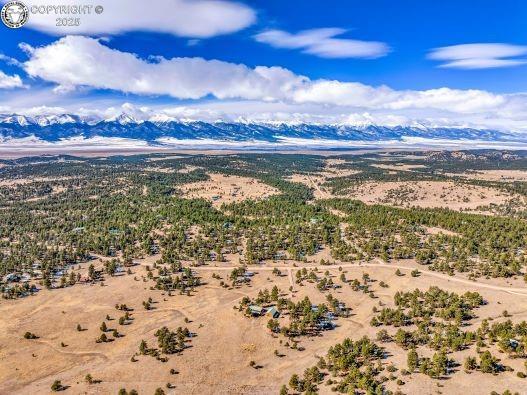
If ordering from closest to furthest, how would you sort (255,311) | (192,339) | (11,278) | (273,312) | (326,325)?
(192,339) → (326,325) → (273,312) → (255,311) → (11,278)

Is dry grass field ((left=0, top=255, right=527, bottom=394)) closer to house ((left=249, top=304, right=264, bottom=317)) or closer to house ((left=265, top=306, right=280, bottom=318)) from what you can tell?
house ((left=249, top=304, right=264, bottom=317))

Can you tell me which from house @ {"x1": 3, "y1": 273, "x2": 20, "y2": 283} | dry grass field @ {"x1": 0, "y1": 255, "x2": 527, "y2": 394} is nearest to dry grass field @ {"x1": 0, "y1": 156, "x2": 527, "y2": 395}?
dry grass field @ {"x1": 0, "y1": 255, "x2": 527, "y2": 394}

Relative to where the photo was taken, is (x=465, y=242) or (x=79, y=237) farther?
(x=79, y=237)

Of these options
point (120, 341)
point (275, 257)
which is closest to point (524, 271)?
point (275, 257)

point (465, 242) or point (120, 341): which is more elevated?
point (465, 242)

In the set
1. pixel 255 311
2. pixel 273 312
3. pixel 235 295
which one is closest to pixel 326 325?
pixel 273 312

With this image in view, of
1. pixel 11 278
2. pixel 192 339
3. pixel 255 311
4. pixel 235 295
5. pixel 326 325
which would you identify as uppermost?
pixel 11 278

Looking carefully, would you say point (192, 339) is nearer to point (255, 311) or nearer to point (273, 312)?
point (255, 311)

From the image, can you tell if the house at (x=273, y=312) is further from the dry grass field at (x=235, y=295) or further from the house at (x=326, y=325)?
the house at (x=326, y=325)

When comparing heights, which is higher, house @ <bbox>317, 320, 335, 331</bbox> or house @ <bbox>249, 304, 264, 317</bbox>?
house @ <bbox>249, 304, 264, 317</bbox>

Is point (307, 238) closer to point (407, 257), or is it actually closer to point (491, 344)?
point (407, 257)

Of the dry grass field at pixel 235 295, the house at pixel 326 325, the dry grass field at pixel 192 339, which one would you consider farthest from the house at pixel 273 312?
the house at pixel 326 325
